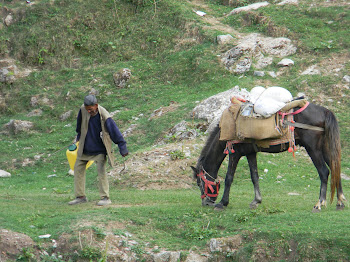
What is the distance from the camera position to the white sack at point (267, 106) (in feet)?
25.6

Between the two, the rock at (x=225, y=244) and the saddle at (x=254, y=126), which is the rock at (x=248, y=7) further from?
the rock at (x=225, y=244)

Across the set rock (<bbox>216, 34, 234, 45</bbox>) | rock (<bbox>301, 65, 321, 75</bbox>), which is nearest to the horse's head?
rock (<bbox>301, 65, 321, 75</bbox>)

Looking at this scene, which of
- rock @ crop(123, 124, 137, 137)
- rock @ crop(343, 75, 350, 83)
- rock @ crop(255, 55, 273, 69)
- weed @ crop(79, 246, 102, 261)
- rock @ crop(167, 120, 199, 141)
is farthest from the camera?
rock @ crop(255, 55, 273, 69)

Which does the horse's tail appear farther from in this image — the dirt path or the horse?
the dirt path

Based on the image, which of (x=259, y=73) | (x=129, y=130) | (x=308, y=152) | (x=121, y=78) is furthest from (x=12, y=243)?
(x=259, y=73)

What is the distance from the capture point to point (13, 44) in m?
19.1

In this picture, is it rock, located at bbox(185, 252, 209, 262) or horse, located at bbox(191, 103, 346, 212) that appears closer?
rock, located at bbox(185, 252, 209, 262)

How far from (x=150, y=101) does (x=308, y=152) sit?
29.5 feet

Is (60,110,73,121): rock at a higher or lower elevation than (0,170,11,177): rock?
higher

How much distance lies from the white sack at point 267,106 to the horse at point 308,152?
355 mm

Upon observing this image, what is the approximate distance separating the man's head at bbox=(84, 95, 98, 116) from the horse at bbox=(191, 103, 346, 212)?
222cm

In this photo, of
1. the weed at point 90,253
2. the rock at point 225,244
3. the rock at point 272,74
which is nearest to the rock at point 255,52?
the rock at point 272,74

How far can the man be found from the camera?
823cm

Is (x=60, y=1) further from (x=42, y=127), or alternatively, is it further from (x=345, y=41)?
(x=345, y=41)
